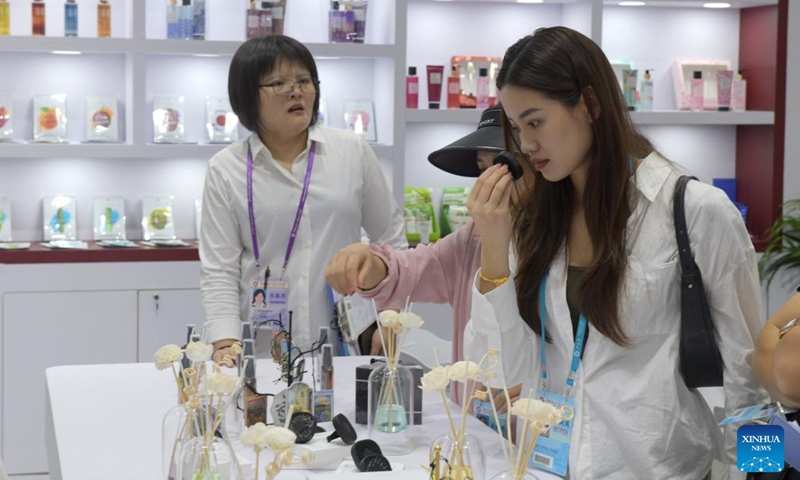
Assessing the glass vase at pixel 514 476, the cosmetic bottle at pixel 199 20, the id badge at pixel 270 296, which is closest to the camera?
the glass vase at pixel 514 476

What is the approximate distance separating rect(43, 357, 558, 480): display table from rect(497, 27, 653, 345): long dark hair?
0.39 meters

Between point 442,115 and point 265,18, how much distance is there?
0.95m

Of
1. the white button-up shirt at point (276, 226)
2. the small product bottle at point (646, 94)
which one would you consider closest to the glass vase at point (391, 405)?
the white button-up shirt at point (276, 226)

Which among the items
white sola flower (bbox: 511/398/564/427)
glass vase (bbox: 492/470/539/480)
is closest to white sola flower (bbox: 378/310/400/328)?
glass vase (bbox: 492/470/539/480)

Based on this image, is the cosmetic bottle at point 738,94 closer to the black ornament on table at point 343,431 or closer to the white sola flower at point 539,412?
the black ornament on table at point 343,431

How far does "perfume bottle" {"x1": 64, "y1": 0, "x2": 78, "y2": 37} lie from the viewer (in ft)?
17.0

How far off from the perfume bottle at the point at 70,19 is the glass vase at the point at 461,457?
3.78 metres

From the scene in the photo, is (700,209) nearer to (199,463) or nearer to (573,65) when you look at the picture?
(573,65)

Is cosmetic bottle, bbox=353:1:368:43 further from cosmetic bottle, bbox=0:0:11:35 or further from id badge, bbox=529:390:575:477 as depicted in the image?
id badge, bbox=529:390:575:477

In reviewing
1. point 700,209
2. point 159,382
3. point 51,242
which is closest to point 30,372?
point 51,242

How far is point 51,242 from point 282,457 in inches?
154

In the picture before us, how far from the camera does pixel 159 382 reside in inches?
126

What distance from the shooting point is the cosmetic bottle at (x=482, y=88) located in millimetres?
5621

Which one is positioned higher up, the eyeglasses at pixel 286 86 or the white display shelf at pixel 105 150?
the eyeglasses at pixel 286 86
